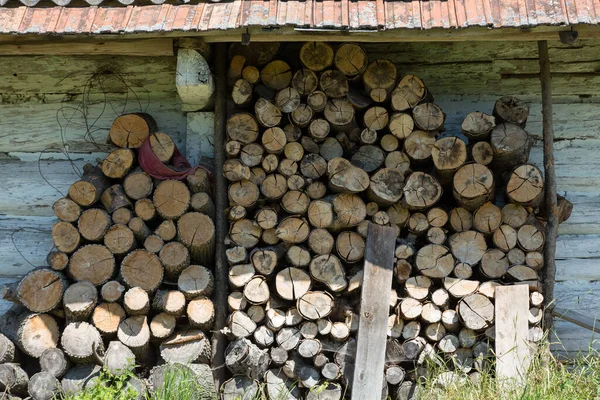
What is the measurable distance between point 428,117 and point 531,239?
1.06 metres

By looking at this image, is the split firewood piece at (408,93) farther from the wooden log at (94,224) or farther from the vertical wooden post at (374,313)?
the wooden log at (94,224)

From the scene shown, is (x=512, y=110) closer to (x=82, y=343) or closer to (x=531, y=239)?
(x=531, y=239)

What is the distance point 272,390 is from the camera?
4895 millimetres

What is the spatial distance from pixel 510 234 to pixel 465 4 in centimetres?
152

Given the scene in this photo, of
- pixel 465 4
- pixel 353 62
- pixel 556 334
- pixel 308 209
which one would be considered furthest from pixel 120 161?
pixel 556 334

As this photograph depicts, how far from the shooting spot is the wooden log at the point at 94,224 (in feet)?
16.6

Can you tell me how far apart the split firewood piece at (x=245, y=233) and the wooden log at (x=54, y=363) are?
1.32 metres

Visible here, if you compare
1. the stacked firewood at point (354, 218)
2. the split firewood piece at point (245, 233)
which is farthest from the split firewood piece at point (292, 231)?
the split firewood piece at point (245, 233)

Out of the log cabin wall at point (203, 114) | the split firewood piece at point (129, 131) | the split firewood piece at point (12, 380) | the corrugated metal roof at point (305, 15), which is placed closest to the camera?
the corrugated metal roof at point (305, 15)

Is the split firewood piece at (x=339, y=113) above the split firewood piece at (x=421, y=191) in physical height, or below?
above

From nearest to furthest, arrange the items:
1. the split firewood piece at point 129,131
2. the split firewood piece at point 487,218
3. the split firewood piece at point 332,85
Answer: the split firewood piece at point 487,218, the split firewood piece at point 332,85, the split firewood piece at point 129,131

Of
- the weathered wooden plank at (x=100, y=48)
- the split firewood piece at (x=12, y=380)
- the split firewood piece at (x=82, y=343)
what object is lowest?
the split firewood piece at (x=12, y=380)

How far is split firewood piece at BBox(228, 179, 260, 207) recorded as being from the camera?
512cm

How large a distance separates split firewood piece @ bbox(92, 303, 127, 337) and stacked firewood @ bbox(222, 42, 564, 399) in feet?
2.37
